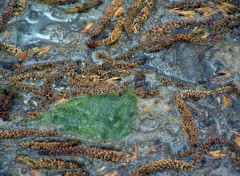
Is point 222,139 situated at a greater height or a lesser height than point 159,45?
lesser

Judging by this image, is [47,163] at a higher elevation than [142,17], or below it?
below

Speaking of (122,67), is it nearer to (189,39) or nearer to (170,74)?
(170,74)

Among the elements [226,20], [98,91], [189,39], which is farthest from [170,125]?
[226,20]

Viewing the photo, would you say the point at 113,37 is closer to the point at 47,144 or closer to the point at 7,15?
the point at 7,15

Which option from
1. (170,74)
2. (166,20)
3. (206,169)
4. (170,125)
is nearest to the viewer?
(206,169)

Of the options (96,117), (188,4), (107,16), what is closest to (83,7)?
(107,16)
